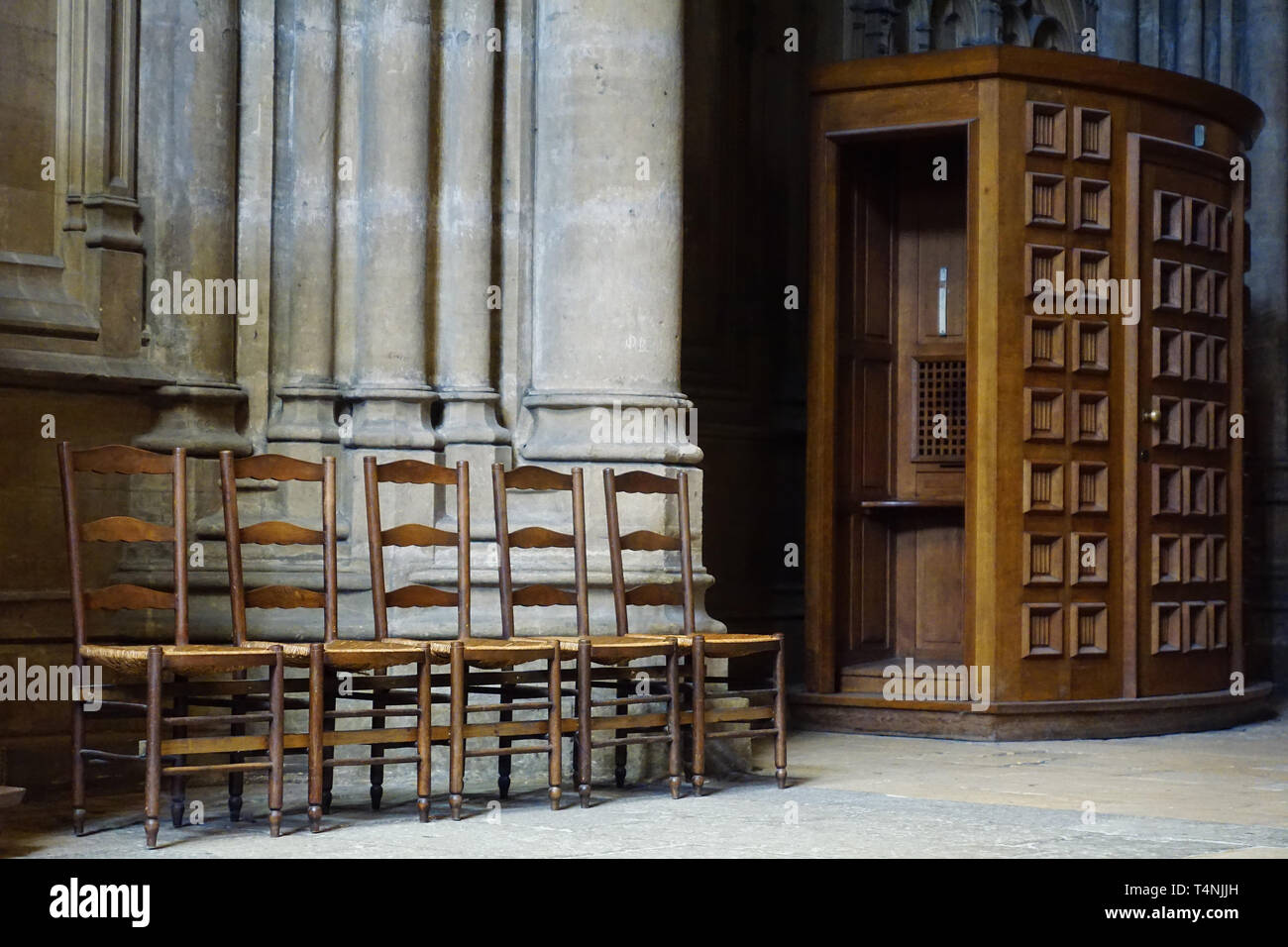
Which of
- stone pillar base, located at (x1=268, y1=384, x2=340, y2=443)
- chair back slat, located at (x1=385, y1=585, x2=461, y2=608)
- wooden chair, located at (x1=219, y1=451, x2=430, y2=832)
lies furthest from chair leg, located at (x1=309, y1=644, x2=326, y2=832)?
stone pillar base, located at (x1=268, y1=384, x2=340, y2=443)

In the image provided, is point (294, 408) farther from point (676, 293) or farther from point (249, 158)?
point (676, 293)

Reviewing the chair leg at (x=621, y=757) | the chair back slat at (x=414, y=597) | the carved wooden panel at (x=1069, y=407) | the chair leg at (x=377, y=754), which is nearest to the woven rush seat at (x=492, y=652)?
the chair leg at (x=377, y=754)

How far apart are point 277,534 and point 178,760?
0.75 meters

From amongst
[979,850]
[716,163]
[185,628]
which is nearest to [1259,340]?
[716,163]

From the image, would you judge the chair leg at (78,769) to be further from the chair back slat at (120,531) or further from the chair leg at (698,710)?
the chair leg at (698,710)

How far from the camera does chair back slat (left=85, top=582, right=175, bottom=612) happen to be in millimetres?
5138

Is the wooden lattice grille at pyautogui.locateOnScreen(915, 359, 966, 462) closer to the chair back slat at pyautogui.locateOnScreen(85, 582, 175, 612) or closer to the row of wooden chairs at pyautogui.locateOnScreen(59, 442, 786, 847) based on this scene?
the row of wooden chairs at pyautogui.locateOnScreen(59, 442, 786, 847)

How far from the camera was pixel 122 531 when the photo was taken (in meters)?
5.18

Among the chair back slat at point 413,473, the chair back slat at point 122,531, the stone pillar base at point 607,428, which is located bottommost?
the chair back slat at point 122,531

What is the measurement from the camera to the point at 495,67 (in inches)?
269

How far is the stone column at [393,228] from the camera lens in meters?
6.64

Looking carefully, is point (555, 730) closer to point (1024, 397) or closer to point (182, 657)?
point (182, 657)

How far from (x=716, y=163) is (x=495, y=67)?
2.52 meters

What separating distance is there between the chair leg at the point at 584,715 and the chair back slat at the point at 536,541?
21cm
